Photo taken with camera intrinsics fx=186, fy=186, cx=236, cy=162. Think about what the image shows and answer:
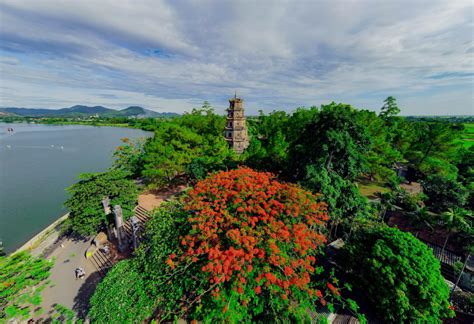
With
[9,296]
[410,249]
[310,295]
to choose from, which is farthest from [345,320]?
[9,296]

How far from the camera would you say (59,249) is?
10875mm

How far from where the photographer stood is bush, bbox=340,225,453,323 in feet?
17.3

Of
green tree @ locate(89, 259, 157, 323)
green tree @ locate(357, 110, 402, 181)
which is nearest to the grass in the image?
green tree @ locate(357, 110, 402, 181)

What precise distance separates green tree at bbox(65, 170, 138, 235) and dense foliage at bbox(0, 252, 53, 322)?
5817 millimetres

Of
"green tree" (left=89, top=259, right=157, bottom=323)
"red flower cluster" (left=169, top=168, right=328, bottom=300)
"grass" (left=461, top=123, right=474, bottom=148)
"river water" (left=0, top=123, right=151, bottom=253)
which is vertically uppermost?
"grass" (left=461, top=123, right=474, bottom=148)

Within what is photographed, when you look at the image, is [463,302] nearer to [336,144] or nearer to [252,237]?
[336,144]

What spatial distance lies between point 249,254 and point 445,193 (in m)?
13.7

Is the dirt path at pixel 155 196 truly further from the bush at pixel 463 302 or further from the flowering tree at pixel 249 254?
the bush at pixel 463 302

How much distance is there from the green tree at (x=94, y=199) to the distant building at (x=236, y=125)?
34.9 ft

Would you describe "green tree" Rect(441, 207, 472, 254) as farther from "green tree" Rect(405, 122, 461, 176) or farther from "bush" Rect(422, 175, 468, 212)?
"green tree" Rect(405, 122, 461, 176)

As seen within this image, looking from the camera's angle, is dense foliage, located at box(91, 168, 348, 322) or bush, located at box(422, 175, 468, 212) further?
bush, located at box(422, 175, 468, 212)

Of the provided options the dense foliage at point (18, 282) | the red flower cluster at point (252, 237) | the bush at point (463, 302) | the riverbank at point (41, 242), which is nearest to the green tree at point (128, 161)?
the riverbank at point (41, 242)

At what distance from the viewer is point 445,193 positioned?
11.2m

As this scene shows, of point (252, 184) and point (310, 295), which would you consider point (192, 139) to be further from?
point (310, 295)
